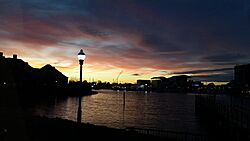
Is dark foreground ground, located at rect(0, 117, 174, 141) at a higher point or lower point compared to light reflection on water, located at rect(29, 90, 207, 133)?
higher

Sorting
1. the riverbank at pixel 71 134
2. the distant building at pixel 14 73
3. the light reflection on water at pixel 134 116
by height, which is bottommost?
the light reflection on water at pixel 134 116

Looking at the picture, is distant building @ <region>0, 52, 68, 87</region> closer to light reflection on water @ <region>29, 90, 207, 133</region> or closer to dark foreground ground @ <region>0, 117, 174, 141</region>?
light reflection on water @ <region>29, 90, 207, 133</region>

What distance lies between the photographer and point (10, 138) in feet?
49.8

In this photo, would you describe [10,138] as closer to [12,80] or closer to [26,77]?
[12,80]

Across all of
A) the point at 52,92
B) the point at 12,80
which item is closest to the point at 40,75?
the point at 52,92

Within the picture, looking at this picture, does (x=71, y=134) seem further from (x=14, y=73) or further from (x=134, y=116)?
(x=14, y=73)

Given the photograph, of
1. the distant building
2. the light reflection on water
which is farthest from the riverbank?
the distant building

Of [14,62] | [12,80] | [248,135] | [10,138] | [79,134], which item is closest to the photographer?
[10,138]

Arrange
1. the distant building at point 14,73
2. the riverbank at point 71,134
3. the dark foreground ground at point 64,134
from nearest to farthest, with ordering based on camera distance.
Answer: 1. the dark foreground ground at point 64,134
2. the riverbank at point 71,134
3. the distant building at point 14,73

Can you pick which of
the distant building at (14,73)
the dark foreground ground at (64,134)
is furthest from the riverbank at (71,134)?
the distant building at (14,73)

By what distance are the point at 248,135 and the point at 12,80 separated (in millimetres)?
107898

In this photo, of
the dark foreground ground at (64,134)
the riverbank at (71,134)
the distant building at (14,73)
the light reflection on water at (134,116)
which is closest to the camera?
the dark foreground ground at (64,134)

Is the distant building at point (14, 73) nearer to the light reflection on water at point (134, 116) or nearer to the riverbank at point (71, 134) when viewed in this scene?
the light reflection on water at point (134, 116)

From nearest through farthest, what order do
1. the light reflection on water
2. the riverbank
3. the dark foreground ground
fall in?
the dark foreground ground
the riverbank
the light reflection on water
